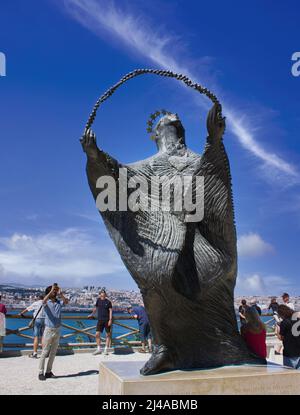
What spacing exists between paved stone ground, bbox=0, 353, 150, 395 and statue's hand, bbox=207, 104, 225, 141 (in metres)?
3.89

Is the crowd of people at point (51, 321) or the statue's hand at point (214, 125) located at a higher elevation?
the statue's hand at point (214, 125)

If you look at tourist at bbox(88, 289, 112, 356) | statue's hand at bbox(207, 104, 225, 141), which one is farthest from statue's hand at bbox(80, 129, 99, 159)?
tourist at bbox(88, 289, 112, 356)

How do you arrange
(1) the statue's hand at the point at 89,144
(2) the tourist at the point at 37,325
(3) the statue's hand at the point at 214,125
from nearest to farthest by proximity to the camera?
(1) the statue's hand at the point at 89,144 < (3) the statue's hand at the point at 214,125 < (2) the tourist at the point at 37,325

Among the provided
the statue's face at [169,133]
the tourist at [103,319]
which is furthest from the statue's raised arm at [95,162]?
the tourist at [103,319]

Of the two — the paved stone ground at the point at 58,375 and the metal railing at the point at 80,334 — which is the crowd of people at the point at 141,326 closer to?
the paved stone ground at the point at 58,375

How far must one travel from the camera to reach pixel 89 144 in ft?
15.9

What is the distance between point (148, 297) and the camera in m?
4.79

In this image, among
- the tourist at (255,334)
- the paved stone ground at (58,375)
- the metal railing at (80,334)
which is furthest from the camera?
the metal railing at (80,334)

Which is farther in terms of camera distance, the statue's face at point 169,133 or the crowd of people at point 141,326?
the statue's face at point 169,133

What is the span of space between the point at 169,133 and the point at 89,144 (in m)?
1.58

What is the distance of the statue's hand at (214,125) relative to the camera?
4.95m
